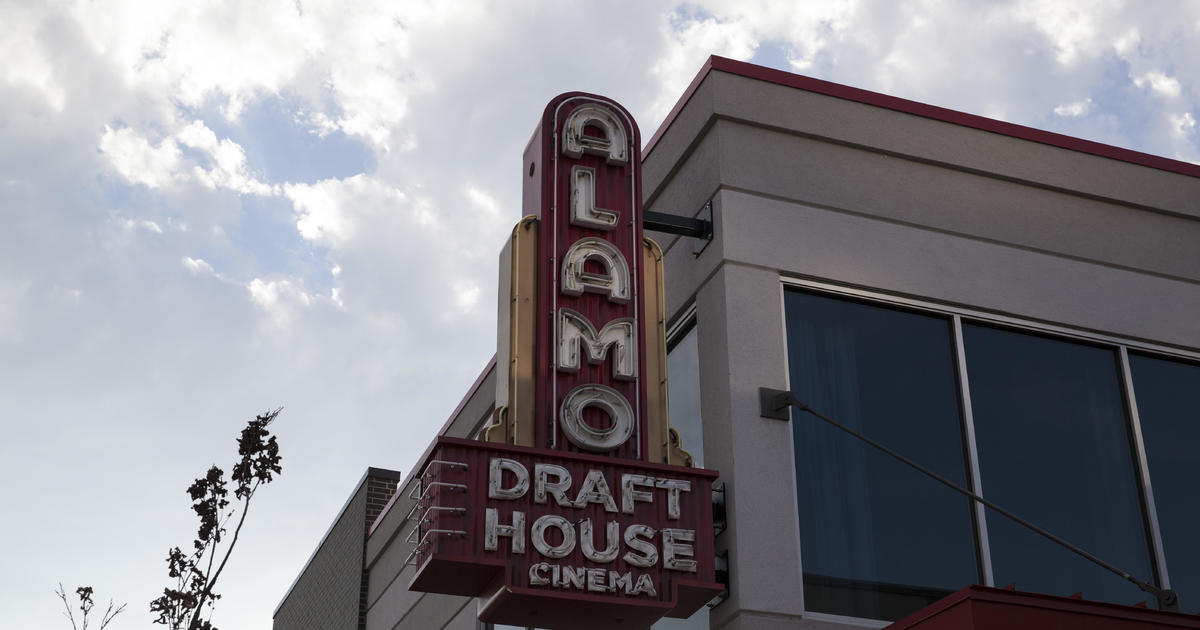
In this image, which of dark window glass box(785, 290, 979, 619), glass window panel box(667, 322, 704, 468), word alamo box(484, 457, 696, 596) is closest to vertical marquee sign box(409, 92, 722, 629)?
word alamo box(484, 457, 696, 596)

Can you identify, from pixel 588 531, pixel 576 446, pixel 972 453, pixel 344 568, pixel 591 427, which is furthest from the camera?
pixel 344 568

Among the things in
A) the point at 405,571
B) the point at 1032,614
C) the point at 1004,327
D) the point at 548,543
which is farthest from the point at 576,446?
the point at 405,571

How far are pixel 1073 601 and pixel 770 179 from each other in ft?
18.4

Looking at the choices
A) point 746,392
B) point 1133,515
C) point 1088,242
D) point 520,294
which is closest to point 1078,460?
point 1133,515

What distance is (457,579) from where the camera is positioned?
398 inches

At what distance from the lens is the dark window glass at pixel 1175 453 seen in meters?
12.3

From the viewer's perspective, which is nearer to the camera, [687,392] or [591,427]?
[591,427]

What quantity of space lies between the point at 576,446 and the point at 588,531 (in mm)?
848

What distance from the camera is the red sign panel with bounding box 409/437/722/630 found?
389 inches

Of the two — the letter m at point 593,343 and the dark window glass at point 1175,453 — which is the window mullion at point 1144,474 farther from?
the letter m at point 593,343

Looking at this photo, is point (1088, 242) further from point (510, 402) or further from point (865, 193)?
point (510, 402)

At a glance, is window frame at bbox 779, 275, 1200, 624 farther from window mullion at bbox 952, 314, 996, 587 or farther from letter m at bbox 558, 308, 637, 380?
letter m at bbox 558, 308, 637, 380

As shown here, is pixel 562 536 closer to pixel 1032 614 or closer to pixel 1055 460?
pixel 1032 614

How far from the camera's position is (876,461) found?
11.7m
